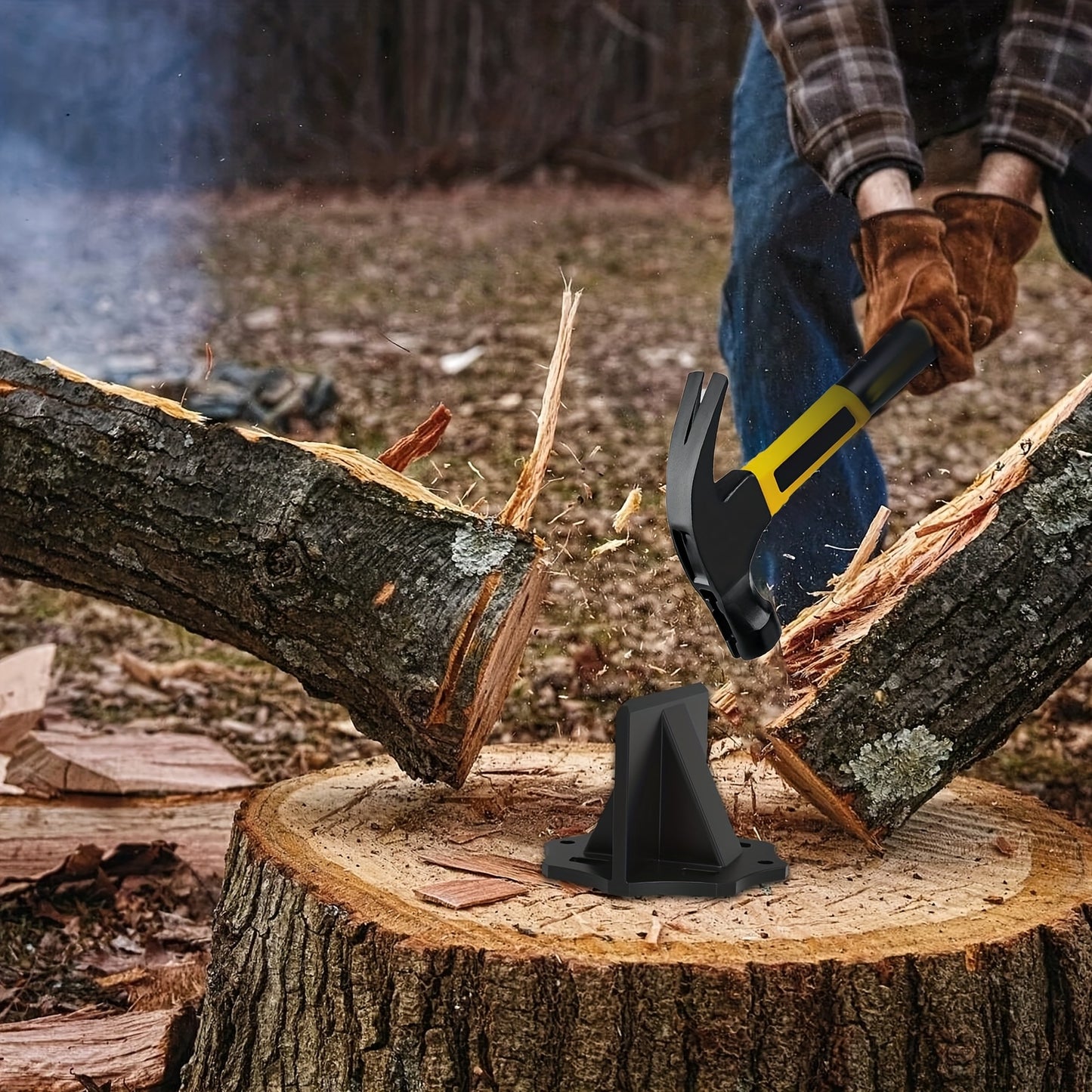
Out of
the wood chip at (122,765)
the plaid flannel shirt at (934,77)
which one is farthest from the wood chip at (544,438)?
the wood chip at (122,765)

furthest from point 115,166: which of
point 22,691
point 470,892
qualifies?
point 470,892

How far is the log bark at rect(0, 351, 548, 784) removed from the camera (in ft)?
5.15

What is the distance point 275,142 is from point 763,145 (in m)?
0.95

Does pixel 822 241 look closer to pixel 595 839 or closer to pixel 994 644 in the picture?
pixel 994 644

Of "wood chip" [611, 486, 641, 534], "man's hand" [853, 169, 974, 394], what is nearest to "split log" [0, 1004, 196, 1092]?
"wood chip" [611, 486, 641, 534]

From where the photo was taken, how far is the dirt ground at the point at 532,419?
2.65m

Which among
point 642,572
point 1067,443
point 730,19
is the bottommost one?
point 642,572

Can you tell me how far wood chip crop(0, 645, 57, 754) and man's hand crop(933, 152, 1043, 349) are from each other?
202 centimetres

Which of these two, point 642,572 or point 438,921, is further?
point 642,572

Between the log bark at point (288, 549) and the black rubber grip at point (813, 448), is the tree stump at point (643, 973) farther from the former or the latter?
the black rubber grip at point (813, 448)

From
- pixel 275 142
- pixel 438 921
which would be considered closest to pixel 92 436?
pixel 438 921

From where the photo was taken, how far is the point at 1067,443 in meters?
1.54

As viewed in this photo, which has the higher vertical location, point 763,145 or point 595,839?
point 763,145

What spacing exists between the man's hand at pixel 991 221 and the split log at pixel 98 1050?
1525 millimetres
